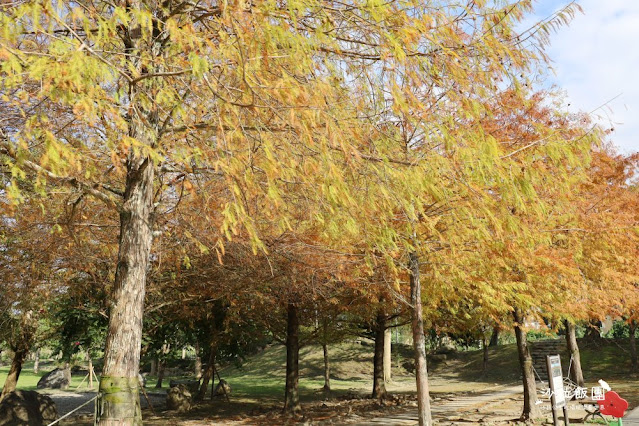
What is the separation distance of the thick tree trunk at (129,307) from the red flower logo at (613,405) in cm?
762

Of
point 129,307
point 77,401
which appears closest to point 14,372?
point 77,401

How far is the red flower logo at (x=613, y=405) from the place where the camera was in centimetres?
852

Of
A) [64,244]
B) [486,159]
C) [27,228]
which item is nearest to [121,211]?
[486,159]

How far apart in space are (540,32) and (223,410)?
1804 cm

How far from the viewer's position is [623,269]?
1308 cm

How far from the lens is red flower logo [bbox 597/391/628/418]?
27.9 feet

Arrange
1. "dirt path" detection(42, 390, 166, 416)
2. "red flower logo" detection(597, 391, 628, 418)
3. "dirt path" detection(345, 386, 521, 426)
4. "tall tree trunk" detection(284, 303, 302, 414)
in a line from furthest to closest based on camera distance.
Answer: "dirt path" detection(42, 390, 166, 416)
"tall tree trunk" detection(284, 303, 302, 414)
"dirt path" detection(345, 386, 521, 426)
"red flower logo" detection(597, 391, 628, 418)

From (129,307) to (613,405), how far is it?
26.5ft

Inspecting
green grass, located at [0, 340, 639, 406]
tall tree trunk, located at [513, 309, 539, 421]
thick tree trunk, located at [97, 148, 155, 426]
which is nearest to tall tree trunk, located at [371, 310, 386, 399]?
green grass, located at [0, 340, 639, 406]

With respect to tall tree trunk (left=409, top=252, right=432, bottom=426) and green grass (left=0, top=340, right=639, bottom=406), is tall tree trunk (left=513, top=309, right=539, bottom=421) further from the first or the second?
green grass (left=0, top=340, right=639, bottom=406)

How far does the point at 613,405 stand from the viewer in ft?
28.3

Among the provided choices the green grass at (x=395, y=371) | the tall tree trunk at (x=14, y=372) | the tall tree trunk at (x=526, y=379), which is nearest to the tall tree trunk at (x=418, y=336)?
the tall tree trunk at (x=526, y=379)

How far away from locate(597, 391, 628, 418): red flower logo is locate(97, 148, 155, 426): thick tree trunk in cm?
762

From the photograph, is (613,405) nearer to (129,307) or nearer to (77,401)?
(129,307)
